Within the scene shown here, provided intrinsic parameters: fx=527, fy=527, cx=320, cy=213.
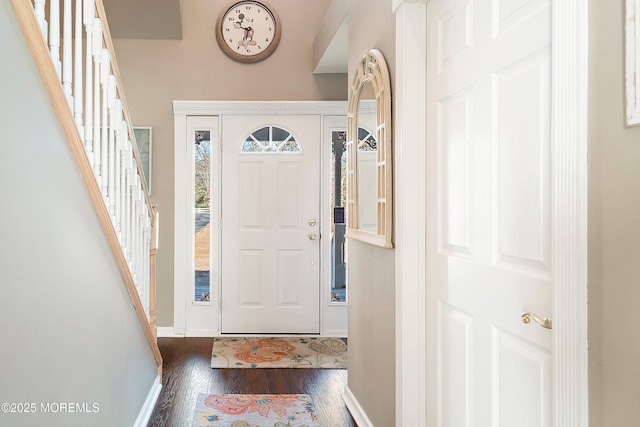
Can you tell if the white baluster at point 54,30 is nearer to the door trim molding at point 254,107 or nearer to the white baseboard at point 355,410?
the white baseboard at point 355,410

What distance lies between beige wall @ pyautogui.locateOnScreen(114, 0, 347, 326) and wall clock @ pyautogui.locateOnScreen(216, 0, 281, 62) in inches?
2.7

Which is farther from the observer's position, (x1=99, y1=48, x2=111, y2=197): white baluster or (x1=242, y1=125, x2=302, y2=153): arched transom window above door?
(x1=242, y1=125, x2=302, y2=153): arched transom window above door

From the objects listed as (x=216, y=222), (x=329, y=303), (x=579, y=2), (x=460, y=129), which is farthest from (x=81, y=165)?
(x=329, y=303)

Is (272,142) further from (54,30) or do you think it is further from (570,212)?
(570,212)

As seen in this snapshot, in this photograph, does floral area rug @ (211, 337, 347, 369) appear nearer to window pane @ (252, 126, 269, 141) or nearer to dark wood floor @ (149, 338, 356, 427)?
dark wood floor @ (149, 338, 356, 427)

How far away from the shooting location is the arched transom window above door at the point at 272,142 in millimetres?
4559

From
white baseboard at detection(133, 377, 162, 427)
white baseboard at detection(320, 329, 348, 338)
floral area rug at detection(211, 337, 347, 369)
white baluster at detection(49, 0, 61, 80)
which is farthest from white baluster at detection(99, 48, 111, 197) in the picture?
white baseboard at detection(320, 329, 348, 338)

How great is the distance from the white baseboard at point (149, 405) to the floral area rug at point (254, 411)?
0.24 m

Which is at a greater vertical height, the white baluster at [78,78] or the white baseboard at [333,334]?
the white baluster at [78,78]

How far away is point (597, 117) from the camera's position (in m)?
0.95

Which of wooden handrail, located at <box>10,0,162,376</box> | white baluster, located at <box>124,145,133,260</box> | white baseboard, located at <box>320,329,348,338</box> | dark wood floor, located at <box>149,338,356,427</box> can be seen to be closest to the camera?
wooden handrail, located at <box>10,0,162,376</box>

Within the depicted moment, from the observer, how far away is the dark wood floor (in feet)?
9.30

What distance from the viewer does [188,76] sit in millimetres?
4516

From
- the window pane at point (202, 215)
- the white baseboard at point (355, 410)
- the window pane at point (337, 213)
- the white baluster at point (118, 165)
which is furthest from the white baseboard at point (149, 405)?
the window pane at point (337, 213)
